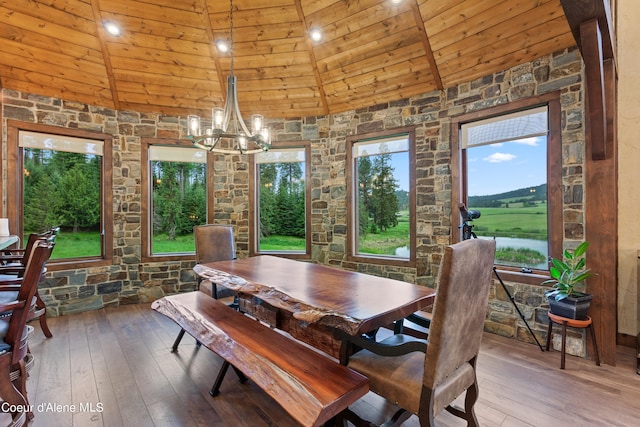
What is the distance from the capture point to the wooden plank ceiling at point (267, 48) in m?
3.23

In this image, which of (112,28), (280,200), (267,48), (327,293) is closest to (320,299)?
(327,293)

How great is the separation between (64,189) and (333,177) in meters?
3.81

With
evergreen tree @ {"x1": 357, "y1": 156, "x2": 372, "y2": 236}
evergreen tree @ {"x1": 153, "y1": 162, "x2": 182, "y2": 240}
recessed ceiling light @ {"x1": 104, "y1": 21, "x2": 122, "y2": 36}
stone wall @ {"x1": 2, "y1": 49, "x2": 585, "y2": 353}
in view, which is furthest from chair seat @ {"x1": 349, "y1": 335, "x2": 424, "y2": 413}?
recessed ceiling light @ {"x1": 104, "y1": 21, "x2": 122, "y2": 36}

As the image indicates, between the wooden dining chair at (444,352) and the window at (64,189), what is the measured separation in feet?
14.0

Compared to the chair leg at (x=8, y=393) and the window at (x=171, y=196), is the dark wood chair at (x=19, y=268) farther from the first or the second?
the window at (x=171, y=196)

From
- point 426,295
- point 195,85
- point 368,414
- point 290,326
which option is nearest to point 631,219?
point 426,295

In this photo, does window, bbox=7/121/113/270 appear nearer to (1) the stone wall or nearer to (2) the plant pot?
(1) the stone wall

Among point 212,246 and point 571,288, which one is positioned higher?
point 212,246

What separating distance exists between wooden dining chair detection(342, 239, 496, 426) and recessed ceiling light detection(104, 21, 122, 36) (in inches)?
175

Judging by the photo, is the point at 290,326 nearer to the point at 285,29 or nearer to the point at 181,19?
the point at 285,29

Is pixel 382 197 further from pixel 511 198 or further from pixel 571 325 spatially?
pixel 571 325

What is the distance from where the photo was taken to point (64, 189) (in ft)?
13.5

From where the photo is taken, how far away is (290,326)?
222 cm

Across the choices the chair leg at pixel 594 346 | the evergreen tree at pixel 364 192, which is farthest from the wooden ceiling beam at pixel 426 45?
the chair leg at pixel 594 346
